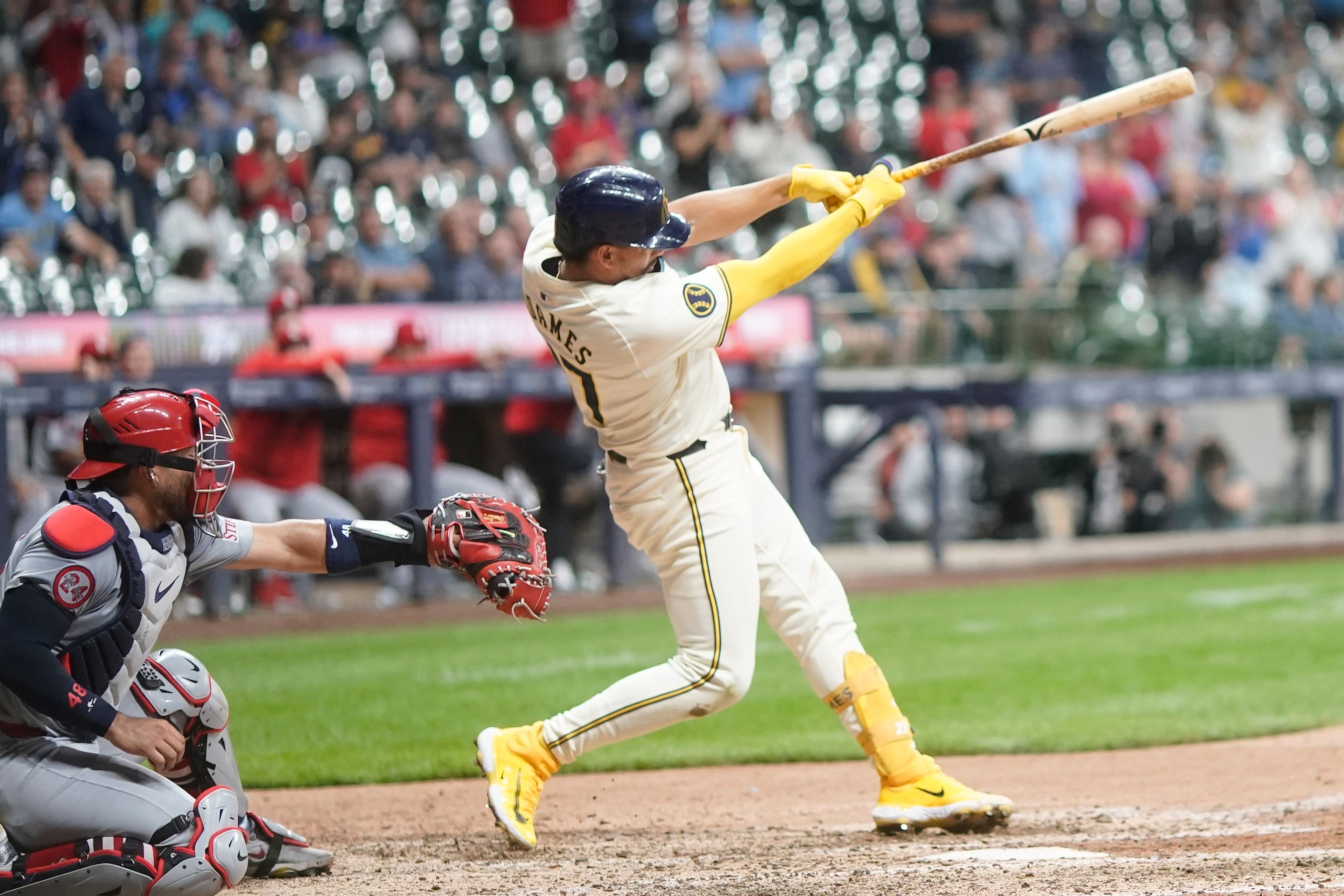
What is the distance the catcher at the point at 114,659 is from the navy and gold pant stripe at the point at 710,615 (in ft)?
2.01

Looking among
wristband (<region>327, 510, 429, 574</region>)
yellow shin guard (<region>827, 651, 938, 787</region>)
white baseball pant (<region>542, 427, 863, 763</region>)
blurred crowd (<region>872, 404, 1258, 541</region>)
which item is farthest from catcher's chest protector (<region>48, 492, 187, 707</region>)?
blurred crowd (<region>872, 404, 1258, 541</region>)

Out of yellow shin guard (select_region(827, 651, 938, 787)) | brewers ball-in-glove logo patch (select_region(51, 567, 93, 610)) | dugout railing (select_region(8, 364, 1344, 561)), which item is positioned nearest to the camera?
brewers ball-in-glove logo patch (select_region(51, 567, 93, 610))

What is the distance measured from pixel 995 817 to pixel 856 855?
0.47 metres

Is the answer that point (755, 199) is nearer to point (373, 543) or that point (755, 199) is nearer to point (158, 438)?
point (373, 543)

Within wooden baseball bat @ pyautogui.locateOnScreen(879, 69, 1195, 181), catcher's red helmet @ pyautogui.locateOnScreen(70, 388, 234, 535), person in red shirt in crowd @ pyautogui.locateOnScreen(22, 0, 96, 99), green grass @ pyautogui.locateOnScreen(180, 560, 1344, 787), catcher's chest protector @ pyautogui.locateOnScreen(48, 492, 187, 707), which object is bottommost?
green grass @ pyautogui.locateOnScreen(180, 560, 1344, 787)

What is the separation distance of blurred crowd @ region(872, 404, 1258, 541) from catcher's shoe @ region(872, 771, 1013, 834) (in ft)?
25.4

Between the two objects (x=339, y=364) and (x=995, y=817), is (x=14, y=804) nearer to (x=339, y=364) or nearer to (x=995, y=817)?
A: (x=995, y=817)

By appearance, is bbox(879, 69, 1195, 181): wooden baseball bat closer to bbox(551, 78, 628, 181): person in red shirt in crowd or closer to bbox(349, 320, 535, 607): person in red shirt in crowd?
bbox(349, 320, 535, 607): person in red shirt in crowd

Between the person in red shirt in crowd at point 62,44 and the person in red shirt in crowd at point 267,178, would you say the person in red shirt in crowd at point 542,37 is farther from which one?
the person in red shirt in crowd at point 62,44

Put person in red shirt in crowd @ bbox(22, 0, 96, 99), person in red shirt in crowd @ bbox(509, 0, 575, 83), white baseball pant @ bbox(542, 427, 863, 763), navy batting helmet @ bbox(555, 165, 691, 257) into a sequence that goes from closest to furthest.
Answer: navy batting helmet @ bbox(555, 165, 691, 257) < white baseball pant @ bbox(542, 427, 863, 763) < person in red shirt in crowd @ bbox(22, 0, 96, 99) < person in red shirt in crowd @ bbox(509, 0, 575, 83)

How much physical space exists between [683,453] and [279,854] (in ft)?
4.79

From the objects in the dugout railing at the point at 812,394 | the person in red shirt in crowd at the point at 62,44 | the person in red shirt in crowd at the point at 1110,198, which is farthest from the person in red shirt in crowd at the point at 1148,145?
the person in red shirt in crowd at the point at 62,44

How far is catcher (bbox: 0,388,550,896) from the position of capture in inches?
133

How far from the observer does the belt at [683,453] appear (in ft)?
14.2
